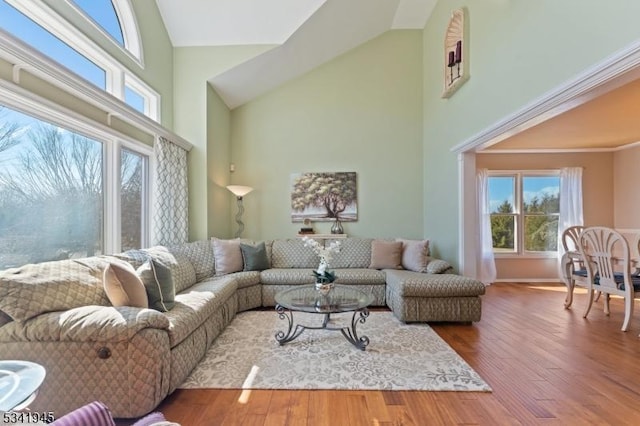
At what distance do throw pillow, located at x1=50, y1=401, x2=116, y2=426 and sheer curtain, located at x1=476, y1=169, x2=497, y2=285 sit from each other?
5867mm

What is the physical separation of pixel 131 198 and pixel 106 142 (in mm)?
753

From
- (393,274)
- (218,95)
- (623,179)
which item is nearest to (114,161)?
(218,95)

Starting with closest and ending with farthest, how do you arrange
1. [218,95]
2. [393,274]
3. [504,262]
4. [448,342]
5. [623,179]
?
[448,342]
[393,274]
[218,95]
[623,179]
[504,262]

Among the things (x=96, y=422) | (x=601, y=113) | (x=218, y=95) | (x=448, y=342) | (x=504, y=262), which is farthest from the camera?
(x=504, y=262)

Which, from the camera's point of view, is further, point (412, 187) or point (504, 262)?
point (504, 262)

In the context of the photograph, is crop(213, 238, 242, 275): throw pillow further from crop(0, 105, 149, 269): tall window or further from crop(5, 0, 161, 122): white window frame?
crop(5, 0, 161, 122): white window frame

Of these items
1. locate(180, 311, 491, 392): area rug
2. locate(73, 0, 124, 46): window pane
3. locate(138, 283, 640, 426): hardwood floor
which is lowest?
locate(138, 283, 640, 426): hardwood floor

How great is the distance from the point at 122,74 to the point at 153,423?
368 centimetres

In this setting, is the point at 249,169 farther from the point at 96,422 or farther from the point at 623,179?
the point at 623,179

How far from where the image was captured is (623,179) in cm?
541

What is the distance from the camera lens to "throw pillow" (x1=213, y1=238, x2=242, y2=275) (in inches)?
164

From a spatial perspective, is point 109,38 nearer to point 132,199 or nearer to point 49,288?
point 132,199

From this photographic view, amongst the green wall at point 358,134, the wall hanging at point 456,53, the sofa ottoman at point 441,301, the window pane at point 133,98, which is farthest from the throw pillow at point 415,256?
the window pane at point 133,98

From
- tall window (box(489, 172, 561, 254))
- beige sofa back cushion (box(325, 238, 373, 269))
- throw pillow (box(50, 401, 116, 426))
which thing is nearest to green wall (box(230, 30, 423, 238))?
beige sofa back cushion (box(325, 238, 373, 269))
